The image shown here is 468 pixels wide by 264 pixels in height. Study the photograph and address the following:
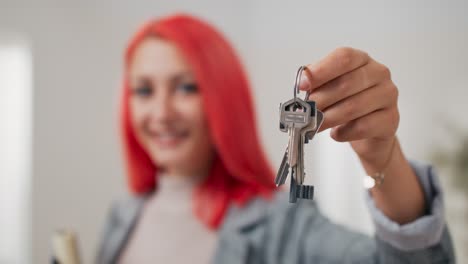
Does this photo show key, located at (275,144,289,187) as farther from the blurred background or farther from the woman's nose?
the woman's nose

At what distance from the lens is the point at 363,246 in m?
0.52

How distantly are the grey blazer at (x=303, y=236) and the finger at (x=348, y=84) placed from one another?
14 cm

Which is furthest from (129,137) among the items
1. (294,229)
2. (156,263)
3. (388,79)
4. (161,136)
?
(388,79)

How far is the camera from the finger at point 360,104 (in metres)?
0.35

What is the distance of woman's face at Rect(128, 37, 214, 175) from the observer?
30.3 inches

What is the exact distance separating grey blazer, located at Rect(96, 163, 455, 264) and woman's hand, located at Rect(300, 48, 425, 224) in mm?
69

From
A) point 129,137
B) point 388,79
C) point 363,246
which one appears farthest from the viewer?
point 129,137

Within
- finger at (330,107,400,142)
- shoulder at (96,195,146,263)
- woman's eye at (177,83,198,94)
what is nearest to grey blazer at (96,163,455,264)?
shoulder at (96,195,146,263)

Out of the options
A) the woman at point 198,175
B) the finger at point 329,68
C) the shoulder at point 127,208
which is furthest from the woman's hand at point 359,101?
the shoulder at point 127,208

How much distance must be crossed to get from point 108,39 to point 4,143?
0.43 m

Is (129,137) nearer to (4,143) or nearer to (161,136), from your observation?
(161,136)

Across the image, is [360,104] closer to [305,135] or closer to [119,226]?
[305,135]

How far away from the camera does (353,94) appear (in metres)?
0.36

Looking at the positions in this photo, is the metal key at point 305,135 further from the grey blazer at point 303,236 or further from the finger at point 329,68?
the grey blazer at point 303,236
